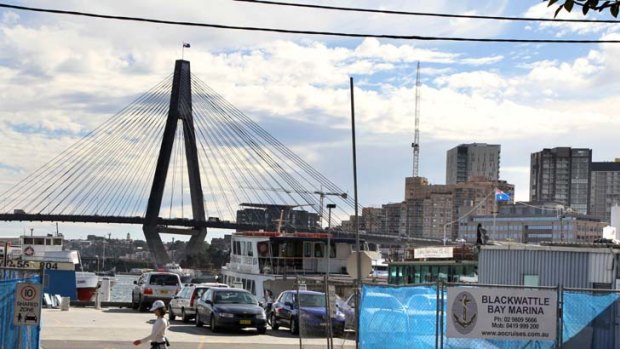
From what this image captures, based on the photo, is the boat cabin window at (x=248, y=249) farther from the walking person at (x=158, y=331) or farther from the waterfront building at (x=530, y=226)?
the waterfront building at (x=530, y=226)

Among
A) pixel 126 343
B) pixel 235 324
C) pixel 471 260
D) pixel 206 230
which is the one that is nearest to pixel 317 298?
pixel 235 324

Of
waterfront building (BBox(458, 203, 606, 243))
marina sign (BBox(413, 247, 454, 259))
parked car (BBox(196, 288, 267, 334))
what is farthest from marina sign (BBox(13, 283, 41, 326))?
waterfront building (BBox(458, 203, 606, 243))

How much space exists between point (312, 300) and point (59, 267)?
3115cm

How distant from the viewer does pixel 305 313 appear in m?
26.8

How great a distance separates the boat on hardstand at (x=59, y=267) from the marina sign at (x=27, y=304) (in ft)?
67.4

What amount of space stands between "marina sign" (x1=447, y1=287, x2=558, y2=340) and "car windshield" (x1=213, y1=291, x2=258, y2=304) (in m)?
13.6

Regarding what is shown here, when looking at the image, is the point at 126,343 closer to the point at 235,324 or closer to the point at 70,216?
the point at 235,324

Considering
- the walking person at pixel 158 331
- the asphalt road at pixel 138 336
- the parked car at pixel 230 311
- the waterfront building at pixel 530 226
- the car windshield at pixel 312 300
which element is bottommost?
the asphalt road at pixel 138 336

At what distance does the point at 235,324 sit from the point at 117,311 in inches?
504

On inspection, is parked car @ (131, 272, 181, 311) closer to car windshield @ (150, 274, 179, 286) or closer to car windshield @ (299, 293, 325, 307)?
car windshield @ (150, 274, 179, 286)

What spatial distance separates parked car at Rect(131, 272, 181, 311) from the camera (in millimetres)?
39594

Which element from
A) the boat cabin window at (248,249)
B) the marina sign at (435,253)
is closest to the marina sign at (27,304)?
the marina sign at (435,253)

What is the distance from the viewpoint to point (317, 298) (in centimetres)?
2880

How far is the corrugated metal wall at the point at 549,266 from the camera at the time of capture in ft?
83.6
